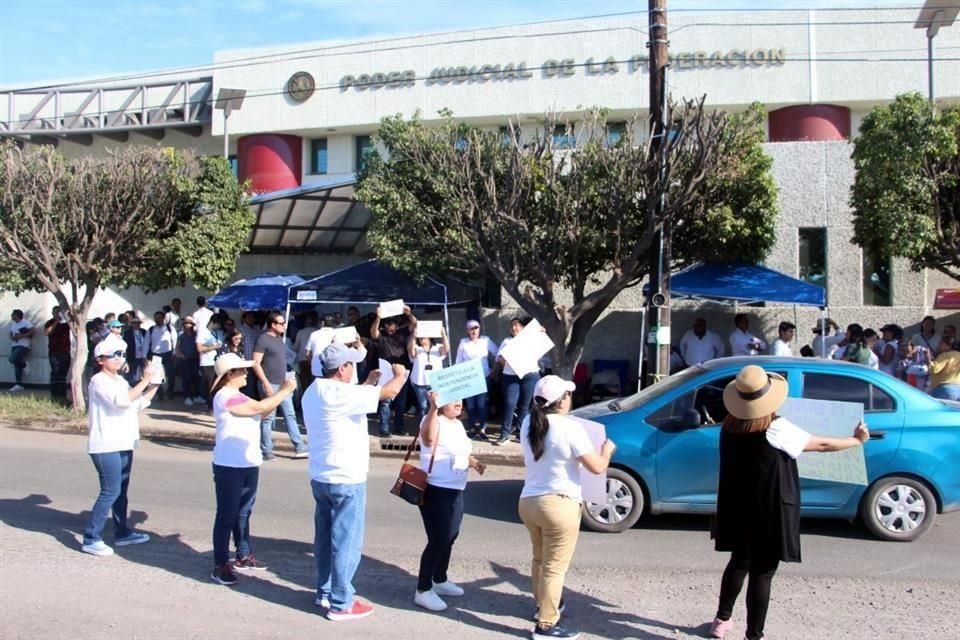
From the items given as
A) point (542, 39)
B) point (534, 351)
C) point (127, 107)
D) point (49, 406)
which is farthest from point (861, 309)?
point (127, 107)

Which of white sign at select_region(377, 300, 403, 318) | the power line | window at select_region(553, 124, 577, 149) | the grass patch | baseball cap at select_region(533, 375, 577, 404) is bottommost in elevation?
the grass patch

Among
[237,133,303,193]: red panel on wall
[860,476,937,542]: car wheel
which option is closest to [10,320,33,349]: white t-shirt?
[237,133,303,193]: red panel on wall

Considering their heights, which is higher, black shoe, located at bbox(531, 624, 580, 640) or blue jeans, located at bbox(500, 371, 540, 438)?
blue jeans, located at bbox(500, 371, 540, 438)

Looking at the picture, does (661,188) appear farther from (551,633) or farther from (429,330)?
(551,633)

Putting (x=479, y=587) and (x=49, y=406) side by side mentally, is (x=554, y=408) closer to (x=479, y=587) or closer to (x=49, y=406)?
(x=479, y=587)

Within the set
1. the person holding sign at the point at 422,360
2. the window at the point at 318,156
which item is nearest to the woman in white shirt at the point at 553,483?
the person holding sign at the point at 422,360

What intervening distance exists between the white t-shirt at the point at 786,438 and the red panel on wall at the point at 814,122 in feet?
78.8

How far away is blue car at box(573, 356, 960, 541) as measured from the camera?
7.71 meters

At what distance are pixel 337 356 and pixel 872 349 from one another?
976cm

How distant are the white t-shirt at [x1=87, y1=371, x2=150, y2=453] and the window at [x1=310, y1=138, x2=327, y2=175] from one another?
2592cm

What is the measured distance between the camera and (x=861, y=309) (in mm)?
16016

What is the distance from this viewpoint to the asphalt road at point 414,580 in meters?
5.57

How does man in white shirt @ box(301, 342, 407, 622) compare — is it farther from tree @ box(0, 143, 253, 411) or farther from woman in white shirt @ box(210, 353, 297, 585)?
tree @ box(0, 143, 253, 411)

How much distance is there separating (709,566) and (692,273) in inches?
316
